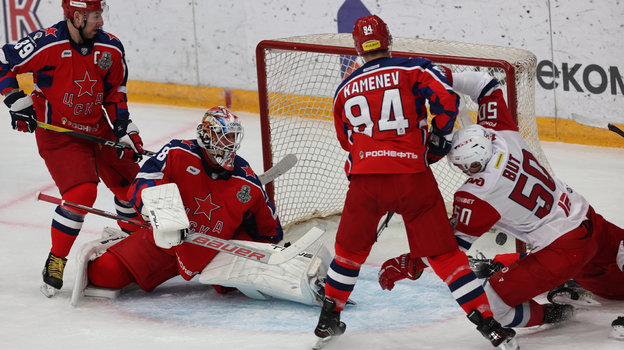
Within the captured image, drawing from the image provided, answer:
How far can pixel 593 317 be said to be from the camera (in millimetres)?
3523

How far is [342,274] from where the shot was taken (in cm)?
332

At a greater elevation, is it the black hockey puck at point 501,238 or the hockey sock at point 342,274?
the hockey sock at point 342,274

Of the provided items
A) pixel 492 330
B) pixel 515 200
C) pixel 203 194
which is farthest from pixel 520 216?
pixel 203 194

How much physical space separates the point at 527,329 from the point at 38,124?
205 cm

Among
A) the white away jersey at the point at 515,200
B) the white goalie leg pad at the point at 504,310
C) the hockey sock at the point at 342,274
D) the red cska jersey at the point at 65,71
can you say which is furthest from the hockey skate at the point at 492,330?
the red cska jersey at the point at 65,71

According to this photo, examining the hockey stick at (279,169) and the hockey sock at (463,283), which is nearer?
the hockey sock at (463,283)

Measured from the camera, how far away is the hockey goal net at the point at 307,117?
176 inches

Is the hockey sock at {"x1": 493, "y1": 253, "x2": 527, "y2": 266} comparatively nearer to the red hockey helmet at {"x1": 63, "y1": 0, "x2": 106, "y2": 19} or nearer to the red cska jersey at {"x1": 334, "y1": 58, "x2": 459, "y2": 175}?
the red cska jersey at {"x1": 334, "y1": 58, "x2": 459, "y2": 175}

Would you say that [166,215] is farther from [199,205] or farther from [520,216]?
[520,216]

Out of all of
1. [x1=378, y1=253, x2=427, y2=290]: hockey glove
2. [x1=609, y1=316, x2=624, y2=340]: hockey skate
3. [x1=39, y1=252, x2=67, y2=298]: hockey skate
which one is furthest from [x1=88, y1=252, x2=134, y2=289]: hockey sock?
[x1=609, y1=316, x2=624, y2=340]: hockey skate

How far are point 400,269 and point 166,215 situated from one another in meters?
0.81

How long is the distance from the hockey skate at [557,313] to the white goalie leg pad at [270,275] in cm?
83

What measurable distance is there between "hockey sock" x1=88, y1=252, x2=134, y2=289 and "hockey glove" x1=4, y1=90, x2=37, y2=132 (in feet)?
1.97

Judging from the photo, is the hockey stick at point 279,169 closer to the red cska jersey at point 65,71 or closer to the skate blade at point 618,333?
the red cska jersey at point 65,71
